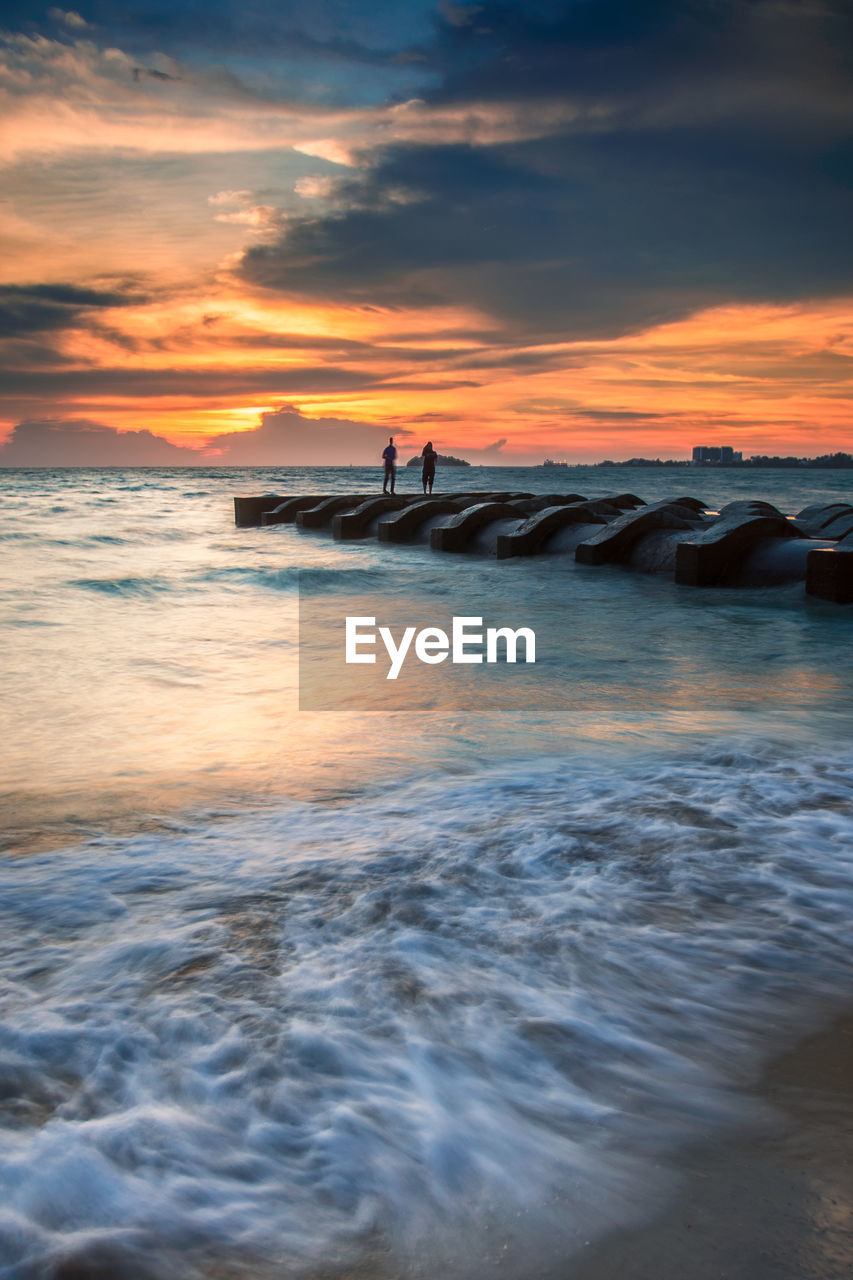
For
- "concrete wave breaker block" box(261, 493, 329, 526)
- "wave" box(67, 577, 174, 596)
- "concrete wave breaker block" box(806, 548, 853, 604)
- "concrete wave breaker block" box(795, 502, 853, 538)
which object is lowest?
"wave" box(67, 577, 174, 596)

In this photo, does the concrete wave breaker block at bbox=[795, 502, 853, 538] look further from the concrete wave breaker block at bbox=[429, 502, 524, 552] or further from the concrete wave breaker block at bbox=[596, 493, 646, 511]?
the concrete wave breaker block at bbox=[429, 502, 524, 552]

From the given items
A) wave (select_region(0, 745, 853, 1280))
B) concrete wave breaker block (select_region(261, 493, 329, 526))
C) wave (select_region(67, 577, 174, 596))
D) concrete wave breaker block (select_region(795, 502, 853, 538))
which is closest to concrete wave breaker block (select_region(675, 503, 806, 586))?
concrete wave breaker block (select_region(795, 502, 853, 538))

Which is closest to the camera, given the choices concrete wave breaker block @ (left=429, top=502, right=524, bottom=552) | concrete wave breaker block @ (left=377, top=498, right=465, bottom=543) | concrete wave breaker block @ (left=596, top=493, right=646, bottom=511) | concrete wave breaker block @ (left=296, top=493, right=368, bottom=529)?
concrete wave breaker block @ (left=429, top=502, right=524, bottom=552)

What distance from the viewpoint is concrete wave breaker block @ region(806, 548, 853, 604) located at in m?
9.18

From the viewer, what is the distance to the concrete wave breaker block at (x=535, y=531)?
14188mm

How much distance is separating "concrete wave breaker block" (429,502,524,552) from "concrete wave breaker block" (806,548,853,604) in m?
7.20

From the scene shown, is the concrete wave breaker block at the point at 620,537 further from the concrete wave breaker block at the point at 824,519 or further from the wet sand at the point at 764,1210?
the wet sand at the point at 764,1210

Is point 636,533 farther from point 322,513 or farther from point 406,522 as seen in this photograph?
point 322,513

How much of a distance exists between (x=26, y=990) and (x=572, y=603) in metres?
8.08

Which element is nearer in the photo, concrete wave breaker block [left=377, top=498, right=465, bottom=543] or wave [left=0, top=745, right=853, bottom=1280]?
wave [left=0, top=745, right=853, bottom=1280]

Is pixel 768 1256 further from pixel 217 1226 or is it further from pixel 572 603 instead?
pixel 572 603

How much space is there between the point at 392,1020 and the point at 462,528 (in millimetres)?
13931

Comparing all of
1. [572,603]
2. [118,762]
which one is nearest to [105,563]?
[572,603]

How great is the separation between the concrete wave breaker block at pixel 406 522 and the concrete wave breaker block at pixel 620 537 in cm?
513
